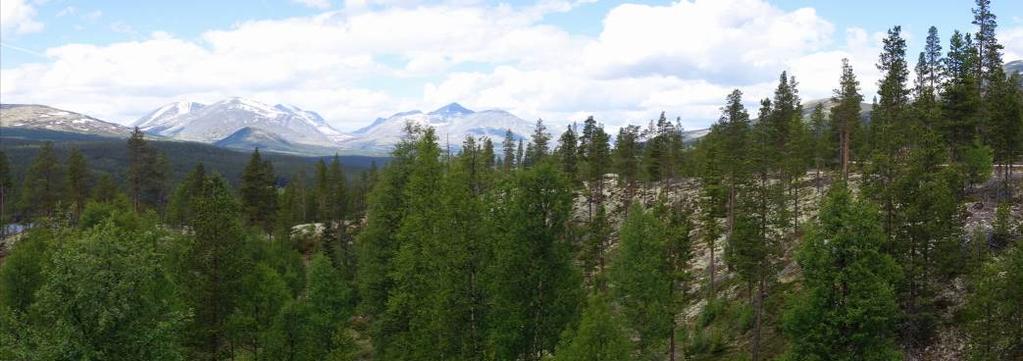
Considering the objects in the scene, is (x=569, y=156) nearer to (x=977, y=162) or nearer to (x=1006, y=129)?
(x=977, y=162)

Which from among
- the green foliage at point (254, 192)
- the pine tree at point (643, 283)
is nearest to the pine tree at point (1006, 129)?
the pine tree at point (643, 283)

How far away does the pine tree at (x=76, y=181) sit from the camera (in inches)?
3012

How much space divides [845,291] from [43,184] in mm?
85998

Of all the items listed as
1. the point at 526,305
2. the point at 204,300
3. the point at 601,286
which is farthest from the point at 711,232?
the point at 204,300

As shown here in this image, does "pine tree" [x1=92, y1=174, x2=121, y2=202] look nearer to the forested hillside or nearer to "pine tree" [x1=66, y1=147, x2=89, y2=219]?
"pine tree" [x1=66, y1=147, x2=89, y2=219]

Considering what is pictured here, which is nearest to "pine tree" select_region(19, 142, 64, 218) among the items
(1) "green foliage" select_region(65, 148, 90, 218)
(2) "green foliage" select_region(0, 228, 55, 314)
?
(1) "green foliage" select_region(65, 148, 90, 218)

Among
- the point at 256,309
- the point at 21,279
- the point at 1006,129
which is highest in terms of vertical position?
the point at 1006,129

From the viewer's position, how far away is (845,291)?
24.7 meters

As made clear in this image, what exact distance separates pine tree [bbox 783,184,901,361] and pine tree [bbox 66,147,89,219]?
82.8 meters

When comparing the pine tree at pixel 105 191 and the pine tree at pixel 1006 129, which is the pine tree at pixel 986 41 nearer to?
the pine tree at pixel 1006 129

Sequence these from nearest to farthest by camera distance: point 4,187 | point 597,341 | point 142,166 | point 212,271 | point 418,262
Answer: point 597,341 → point 418,262 → point 212,271 → point 142,166 → point 4,187

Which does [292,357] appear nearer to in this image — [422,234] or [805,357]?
[422,234]

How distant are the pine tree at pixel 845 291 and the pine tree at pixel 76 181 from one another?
272 feet

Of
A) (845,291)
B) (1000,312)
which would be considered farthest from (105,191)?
(1000,312)
